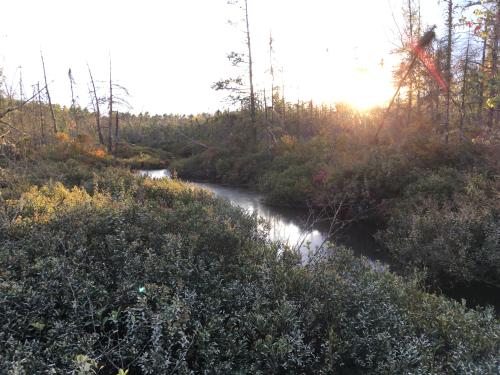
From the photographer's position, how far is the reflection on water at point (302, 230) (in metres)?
10.3

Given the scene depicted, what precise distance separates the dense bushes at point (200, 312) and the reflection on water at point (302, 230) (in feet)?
8.86

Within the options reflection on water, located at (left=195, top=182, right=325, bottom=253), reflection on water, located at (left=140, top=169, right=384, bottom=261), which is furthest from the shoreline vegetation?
reflection on water, located at (left=195, top=182, right=325, bottom=253)

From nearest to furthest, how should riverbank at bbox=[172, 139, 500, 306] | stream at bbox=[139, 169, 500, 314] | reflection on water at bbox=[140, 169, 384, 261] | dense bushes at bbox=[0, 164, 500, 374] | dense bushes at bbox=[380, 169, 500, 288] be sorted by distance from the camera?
dense bushes at bbox=[0, 164, 500, 374] < stream at bbox=[139, 169, 500, 314] < dense bushes at bbox=[380, 169, 500, 288] < riverbank at bbox=[172, 139, 500, 306] < reflection on water at bbox=[140, 169, 384, 261]

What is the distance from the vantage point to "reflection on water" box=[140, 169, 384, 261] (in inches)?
407

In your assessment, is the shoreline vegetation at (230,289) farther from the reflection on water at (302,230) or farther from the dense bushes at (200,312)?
the reflection on water at (302,230)

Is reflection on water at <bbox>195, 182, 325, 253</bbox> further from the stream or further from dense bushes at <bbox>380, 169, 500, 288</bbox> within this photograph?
dense bushes at <bbox>380, 169, 500, 288</bbox>

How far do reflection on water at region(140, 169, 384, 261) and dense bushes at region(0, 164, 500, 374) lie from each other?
8.86 ft

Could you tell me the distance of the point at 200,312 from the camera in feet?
14.0

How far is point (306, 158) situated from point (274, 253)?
1464cm

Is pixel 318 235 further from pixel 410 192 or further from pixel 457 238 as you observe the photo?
pixel 457 238

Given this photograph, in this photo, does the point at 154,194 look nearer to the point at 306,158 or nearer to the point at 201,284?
the point at 201,284

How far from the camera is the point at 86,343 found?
342 cm

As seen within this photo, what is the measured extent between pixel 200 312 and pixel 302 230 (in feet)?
27.9

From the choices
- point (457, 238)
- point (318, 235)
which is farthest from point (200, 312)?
point (318, 235)
